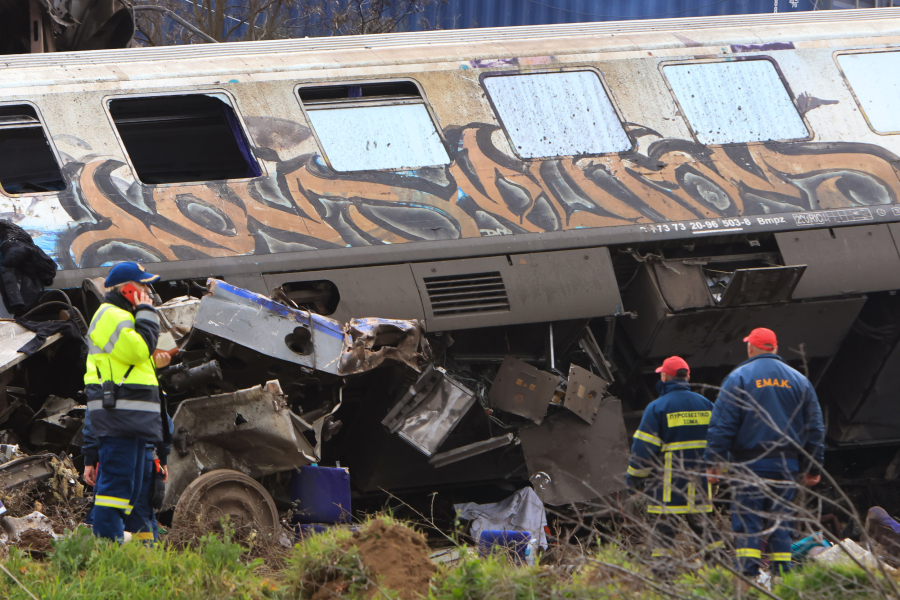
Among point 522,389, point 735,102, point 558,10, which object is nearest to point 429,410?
point 522,389

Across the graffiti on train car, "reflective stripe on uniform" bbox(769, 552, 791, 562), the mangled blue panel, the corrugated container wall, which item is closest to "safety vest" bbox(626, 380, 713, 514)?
"reflective stripe on uniform" bbox(769, 552, 791, 562)

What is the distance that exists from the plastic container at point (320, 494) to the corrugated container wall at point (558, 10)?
11.2 metres

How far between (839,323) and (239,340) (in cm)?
466

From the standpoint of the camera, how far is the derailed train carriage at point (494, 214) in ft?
21.7

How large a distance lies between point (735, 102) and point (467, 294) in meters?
2.86

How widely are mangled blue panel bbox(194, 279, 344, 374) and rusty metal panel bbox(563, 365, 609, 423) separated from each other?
1.78m

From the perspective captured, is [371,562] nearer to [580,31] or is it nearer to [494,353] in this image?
[494,353]

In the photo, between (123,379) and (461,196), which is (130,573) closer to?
(123,379)

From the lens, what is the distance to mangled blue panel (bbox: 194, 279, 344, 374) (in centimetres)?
600

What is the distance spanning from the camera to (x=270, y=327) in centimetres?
615

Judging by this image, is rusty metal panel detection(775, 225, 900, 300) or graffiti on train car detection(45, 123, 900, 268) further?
rusty metal panel detection(775, 225, 900, 300)

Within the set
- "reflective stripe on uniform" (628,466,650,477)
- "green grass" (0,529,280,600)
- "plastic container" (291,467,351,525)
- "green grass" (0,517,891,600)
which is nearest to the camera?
"green grass" (0,517,891,600)

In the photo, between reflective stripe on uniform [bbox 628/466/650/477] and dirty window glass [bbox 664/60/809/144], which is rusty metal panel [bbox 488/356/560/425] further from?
dirty window glass [bbox 664/60/809/144]

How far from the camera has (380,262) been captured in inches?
267
